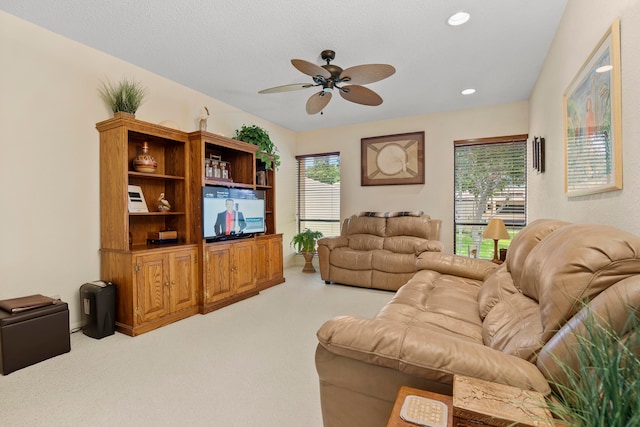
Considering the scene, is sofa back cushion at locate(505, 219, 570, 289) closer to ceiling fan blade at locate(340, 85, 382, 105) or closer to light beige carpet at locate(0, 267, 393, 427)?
light beige carpet at locate(0, 267, 393, 427)

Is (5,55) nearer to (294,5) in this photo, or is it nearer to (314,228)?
(294,5)

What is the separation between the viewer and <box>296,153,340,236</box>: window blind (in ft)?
18.9

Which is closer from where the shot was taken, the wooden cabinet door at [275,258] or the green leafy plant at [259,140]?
the green leafy plant at [259,140]

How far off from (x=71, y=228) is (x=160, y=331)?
126cm

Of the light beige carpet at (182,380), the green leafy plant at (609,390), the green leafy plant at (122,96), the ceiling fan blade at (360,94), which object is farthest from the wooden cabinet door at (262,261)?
the green leafy plant at (609,390)

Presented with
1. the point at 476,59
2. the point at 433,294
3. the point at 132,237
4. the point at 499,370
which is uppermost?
the point at 476,59

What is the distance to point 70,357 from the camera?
2.37 m

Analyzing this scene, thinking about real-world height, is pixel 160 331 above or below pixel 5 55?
below

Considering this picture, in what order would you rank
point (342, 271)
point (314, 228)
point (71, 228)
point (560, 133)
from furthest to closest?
1. point (314, 228)
2. point (342, 271)
3. point (71, 228)
4. point (560, 133)

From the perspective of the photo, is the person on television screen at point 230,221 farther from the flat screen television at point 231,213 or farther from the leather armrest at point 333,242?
the leather armrest at point 333,242

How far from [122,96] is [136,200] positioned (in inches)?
40.6

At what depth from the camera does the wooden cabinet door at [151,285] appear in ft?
9.21

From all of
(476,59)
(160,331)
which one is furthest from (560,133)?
(160,331)

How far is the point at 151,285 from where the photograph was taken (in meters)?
2.92
